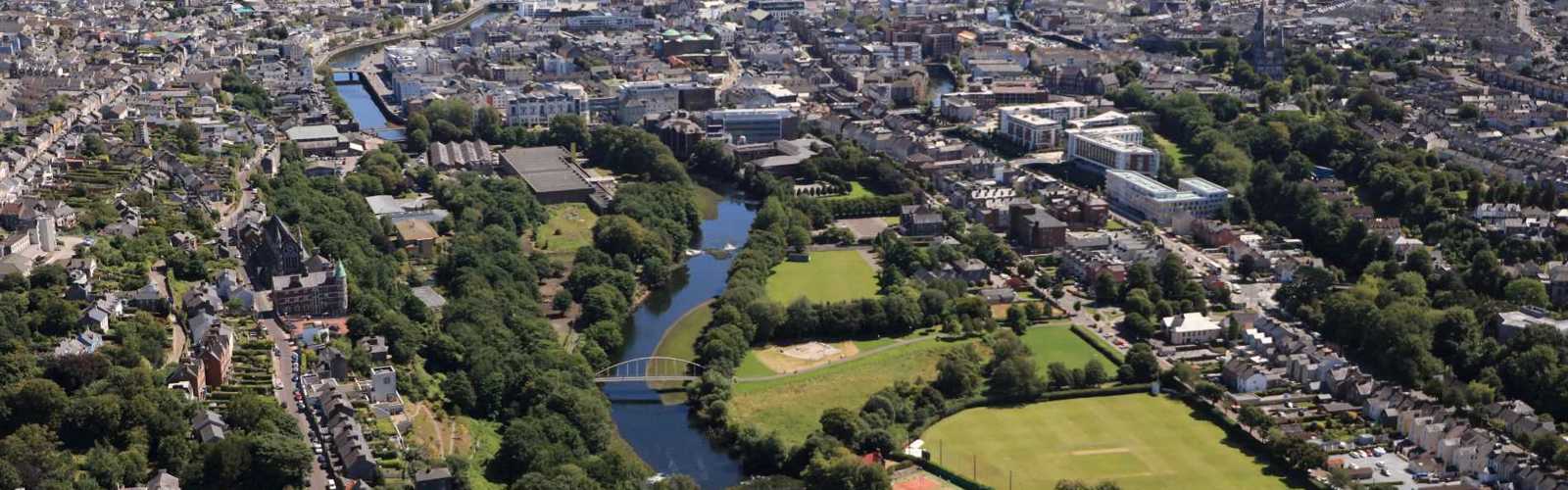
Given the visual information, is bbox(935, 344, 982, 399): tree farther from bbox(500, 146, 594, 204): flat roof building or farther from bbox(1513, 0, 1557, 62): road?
bbox(1513, 0, 1557, 62): road

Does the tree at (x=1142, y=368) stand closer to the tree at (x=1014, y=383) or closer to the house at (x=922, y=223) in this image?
the tree at (x=1014, y=383)

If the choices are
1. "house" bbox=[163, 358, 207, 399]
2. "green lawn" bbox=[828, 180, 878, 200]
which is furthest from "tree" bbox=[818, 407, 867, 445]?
"green lawn" bbox=[828, 180, 878, 200]

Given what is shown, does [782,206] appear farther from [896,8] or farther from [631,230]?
[896,8]

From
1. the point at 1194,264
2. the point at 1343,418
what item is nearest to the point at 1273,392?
the point at 1343,418

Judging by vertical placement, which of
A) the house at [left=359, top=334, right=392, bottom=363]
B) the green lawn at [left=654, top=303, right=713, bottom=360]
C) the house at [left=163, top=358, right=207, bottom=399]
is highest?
the house at [left=163, top=358, right=207, bottom=399]

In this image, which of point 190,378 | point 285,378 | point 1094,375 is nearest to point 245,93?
point 285,378
